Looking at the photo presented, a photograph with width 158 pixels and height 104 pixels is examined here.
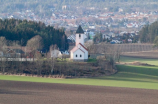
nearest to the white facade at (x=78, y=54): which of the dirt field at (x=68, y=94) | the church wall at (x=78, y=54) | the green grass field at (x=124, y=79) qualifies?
the church wall at (x=78, y=54)

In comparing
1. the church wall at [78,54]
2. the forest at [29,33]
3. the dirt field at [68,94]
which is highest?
the forest at [29,33]

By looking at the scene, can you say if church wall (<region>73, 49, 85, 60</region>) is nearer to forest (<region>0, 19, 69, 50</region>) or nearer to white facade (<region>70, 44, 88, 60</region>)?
white facade (<region>70, 44, 88, 60</region>)

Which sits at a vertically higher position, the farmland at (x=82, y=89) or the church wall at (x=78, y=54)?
the church wall at (x=78, y=54)

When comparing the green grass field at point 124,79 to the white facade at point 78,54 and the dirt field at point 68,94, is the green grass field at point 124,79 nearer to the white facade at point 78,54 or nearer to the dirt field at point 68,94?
the dirt field at point 68,94

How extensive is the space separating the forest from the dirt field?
766 inches

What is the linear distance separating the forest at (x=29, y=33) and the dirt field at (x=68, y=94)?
Answer: 1947 centimetres

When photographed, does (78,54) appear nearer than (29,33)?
Yes

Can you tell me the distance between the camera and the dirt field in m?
23.9

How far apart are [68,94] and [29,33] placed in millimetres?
25695

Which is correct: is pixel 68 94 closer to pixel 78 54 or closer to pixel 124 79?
pixel 124 79

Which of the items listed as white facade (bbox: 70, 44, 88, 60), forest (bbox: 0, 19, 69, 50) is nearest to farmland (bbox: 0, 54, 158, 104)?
white facade (bbox: 70, 44, 88, 60)

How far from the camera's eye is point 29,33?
50875mm

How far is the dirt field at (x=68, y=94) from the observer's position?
2392 cm

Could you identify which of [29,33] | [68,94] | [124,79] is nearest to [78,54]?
[124,79]
